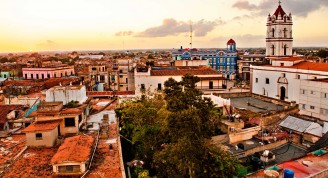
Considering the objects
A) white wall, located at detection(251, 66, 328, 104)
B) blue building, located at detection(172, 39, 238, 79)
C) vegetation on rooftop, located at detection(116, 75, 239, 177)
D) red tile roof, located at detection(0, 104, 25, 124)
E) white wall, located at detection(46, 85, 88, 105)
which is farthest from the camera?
blue building, located at detection(172, 39, 238, 79)

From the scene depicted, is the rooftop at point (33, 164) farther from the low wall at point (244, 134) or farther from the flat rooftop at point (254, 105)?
the flat rooftop at point (254, 105)

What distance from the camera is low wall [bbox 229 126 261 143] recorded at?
20.9 metres

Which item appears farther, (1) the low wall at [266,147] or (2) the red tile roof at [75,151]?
(1) the low wall at [266,147]

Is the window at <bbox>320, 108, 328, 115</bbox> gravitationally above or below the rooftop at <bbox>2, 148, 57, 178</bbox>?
below

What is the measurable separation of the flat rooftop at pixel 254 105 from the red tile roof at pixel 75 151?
18.4m

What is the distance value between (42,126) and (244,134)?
542 inches

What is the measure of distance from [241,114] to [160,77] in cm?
1340

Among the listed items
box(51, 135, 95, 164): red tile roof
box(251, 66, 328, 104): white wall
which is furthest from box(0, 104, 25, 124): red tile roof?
box(251, 66, 328, 104): white wall

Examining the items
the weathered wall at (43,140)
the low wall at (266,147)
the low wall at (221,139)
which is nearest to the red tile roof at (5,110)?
the weathered wall at (43,140)

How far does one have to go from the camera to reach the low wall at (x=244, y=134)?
68.4 feet

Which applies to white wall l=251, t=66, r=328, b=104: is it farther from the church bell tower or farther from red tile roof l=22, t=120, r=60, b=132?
red tile roof l=22, t=120, r=60, b=132

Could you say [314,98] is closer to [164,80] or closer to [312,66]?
[312,66]

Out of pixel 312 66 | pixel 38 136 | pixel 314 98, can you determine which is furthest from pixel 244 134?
pixel 312 66

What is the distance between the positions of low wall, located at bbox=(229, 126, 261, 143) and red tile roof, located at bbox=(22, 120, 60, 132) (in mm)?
11808
